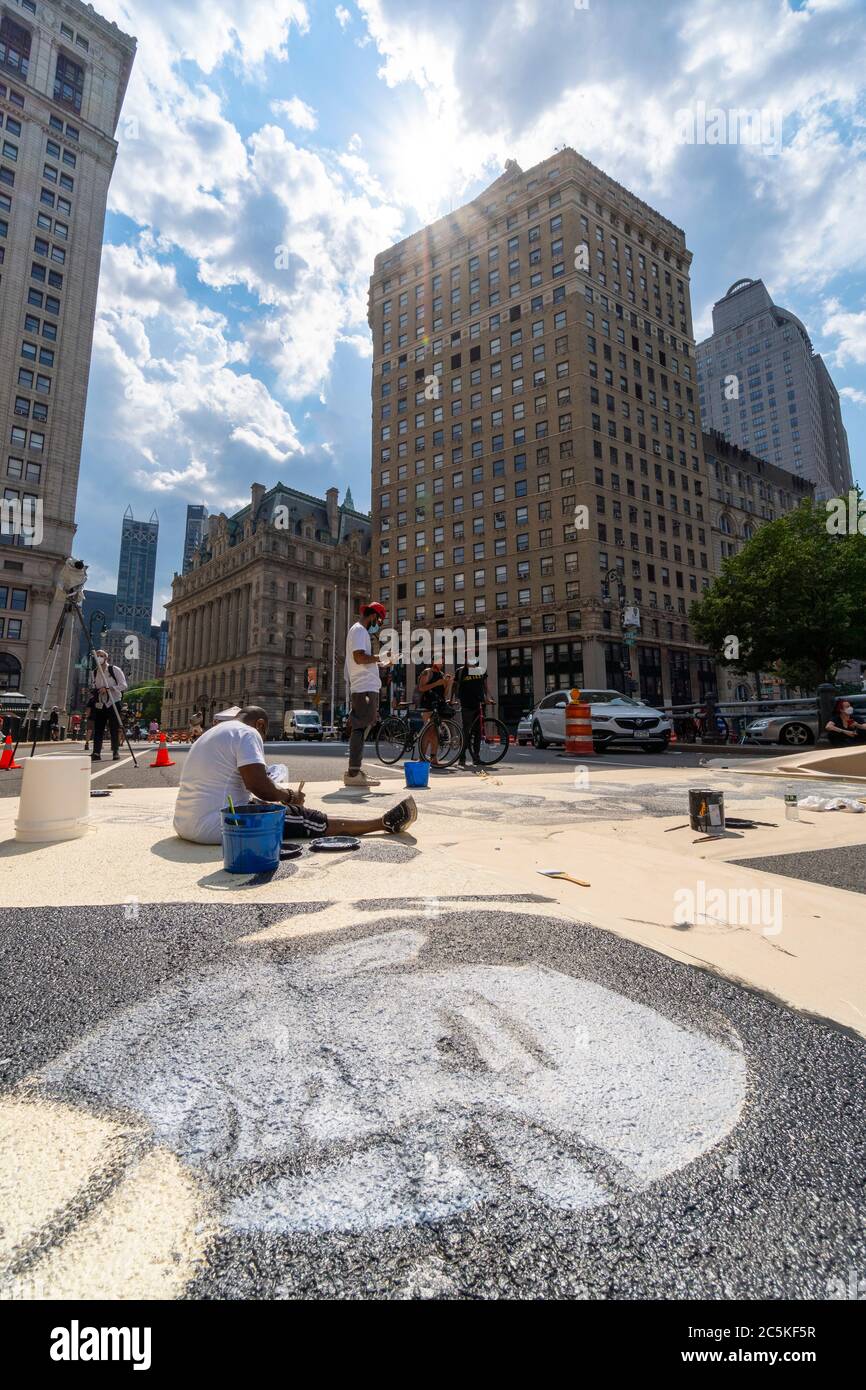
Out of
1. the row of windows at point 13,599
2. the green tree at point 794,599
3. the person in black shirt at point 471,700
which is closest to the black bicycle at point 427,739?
the person in black shirt at point 471,700

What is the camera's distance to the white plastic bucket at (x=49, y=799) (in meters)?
4.05

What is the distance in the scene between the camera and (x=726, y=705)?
62.1ft

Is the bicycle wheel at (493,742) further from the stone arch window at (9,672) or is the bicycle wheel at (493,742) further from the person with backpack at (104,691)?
the stone arch window at (9,672)

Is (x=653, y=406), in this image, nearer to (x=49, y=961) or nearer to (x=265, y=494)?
(x=265, y=494)

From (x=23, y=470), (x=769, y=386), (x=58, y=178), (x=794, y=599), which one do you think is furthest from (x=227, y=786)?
(x=769, y=386)

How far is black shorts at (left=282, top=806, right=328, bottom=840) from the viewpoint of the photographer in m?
4.07

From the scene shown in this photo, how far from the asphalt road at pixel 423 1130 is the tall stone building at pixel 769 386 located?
131 meters

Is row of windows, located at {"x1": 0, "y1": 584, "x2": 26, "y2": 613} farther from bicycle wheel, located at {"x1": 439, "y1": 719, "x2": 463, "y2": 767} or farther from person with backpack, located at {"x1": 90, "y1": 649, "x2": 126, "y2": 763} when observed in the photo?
bicycle wheel, located at {"x1": 439, "y1": 719, "x2": 463, "y2": 767}

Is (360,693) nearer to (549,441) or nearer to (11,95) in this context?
(549,441)

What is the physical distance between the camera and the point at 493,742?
1058cm

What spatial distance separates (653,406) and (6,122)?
183 ft

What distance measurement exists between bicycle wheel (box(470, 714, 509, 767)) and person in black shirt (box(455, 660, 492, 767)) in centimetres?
24

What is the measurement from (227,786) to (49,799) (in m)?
1.36
